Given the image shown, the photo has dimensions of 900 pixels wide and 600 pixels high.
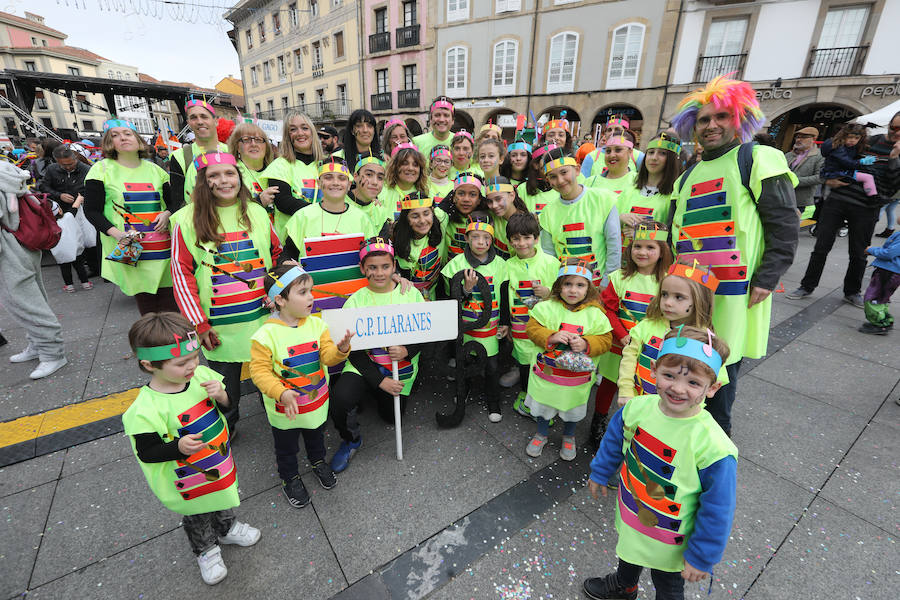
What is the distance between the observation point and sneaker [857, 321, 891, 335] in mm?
4469

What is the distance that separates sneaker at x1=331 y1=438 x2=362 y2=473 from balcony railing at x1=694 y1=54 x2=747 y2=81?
57.9 feet

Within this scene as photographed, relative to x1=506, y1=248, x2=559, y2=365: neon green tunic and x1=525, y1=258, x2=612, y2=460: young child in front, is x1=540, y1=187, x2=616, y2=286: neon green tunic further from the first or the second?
x1=525, y1=258, x2=612, y2=460: young child in front

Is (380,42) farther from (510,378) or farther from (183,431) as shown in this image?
(183,431)

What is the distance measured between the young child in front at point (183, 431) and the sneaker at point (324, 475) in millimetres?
601

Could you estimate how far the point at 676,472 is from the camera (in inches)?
56.7

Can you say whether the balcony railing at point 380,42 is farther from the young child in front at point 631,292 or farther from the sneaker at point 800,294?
the young child in front at point 631,292

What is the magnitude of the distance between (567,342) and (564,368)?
0.60 ft

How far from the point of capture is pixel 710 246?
228cm

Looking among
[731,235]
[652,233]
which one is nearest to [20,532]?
[652,233]

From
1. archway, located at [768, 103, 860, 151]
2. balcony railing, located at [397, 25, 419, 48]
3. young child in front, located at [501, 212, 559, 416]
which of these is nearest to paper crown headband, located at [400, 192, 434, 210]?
young child in front, located at [501, 212, 559, 416]

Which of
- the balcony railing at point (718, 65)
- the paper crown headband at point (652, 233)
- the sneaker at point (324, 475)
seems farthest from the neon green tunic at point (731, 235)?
the balcony railing at point (718, 65)

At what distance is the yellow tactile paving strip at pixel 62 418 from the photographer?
278cm

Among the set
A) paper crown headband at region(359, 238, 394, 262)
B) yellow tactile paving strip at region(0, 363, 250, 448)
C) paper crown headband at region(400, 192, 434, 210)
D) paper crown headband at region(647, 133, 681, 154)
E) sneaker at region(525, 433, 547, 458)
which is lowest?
yellow tactile paving strip at region(0, 363, 250, 448)

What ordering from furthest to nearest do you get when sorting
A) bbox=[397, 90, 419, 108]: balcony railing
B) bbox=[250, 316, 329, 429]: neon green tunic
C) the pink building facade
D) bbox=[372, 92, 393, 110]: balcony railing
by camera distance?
1. bbox=[372, 92, 393, 110]: balcony railing
2. bbox=[397, 90, 419, 108]: balcony railing
3. the pink building facade
4. bbox=[250, 316, 329, 429]: neon green tunic
